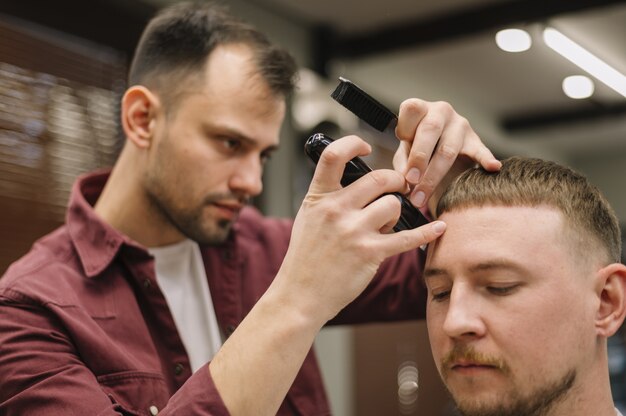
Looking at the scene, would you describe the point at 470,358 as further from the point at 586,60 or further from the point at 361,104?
the point at 586,60

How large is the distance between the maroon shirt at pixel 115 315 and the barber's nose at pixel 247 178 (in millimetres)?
234

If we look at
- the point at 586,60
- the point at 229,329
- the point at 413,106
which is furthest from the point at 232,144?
the point at 586,60

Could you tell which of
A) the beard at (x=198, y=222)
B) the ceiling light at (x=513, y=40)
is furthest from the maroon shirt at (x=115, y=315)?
the ceiling light at (x=513, y=40)

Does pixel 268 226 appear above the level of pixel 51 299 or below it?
above

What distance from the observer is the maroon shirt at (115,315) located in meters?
1.41

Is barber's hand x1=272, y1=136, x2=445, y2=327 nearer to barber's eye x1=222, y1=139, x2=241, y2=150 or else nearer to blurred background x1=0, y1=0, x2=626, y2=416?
barber's eye x1=222, y1=139, x2=241, y2=150

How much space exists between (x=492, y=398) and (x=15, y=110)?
2213 millimetres

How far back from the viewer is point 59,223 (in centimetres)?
312

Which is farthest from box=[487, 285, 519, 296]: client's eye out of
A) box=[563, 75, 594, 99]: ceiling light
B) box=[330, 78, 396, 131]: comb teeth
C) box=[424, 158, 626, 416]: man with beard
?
box=[563, 75, 594, 99]: ceiling light

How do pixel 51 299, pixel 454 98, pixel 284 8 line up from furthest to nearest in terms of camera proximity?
pixel 284 8 < pixel 454 98 < pixel 51 299

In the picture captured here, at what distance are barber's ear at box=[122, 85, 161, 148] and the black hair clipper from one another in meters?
0.71

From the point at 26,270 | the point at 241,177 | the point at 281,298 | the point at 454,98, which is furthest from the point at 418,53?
the point at 281,298

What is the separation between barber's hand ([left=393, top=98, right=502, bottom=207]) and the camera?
1.38m

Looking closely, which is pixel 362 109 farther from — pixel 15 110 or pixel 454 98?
pixel 15 110
